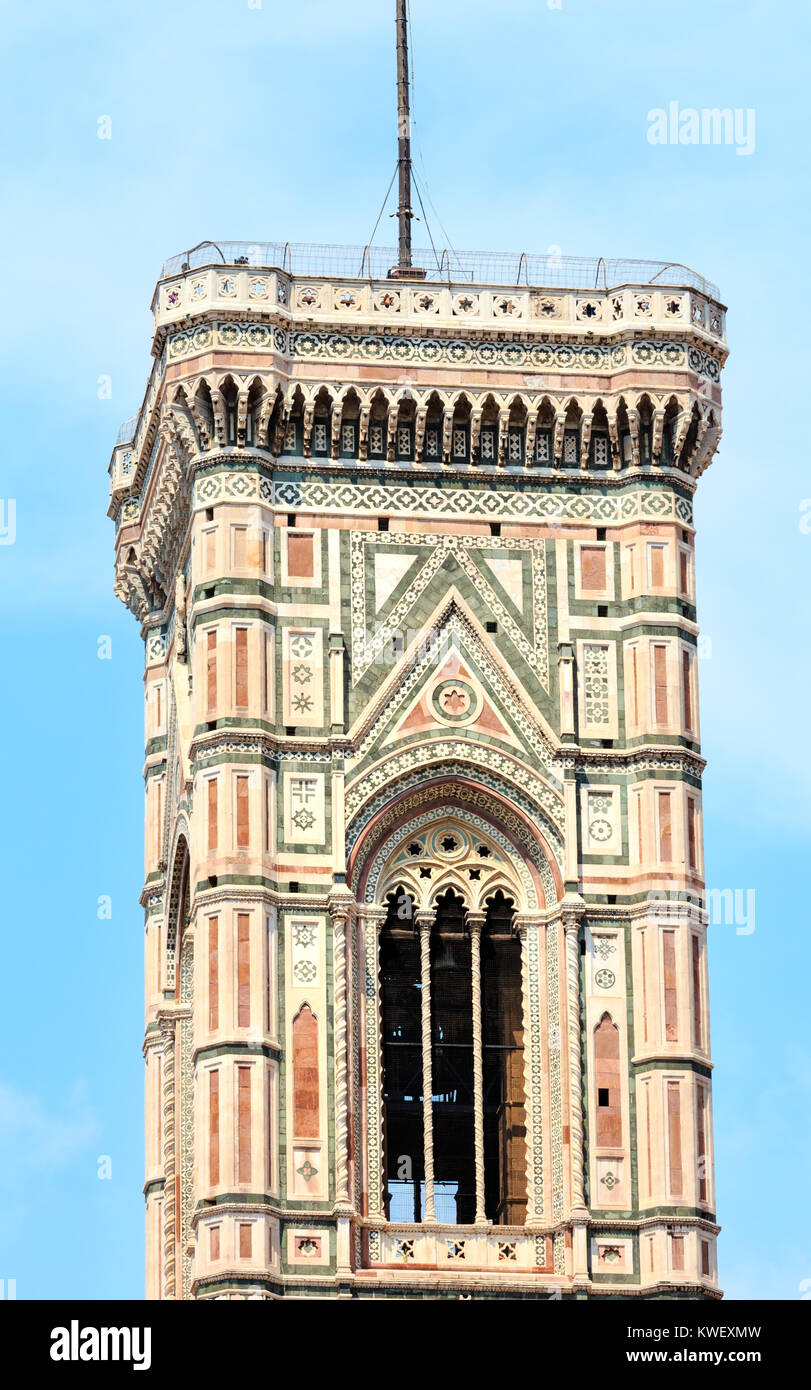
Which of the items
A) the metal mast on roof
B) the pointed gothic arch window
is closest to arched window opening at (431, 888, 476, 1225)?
the pointed gothic arch window

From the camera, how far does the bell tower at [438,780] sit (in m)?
50.2

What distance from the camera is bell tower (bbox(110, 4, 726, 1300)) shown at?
165ft

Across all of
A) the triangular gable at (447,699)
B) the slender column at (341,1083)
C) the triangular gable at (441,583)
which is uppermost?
the triangular gable at (441,583)

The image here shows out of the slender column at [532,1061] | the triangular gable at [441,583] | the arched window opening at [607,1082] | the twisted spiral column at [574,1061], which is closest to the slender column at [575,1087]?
the twisted spiral column at [574,1061]

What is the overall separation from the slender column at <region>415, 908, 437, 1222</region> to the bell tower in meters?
0.05

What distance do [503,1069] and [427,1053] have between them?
954 mm

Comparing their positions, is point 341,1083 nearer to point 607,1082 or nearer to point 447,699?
point 607,1082

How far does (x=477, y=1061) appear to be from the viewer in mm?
51250

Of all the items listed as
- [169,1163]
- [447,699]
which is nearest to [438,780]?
[447,699]

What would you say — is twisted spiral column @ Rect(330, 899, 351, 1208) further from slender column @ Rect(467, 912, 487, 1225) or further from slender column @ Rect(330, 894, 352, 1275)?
slender column @ Rect(467, 912, 487, 1225)

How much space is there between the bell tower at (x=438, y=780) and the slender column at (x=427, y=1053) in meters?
0.05

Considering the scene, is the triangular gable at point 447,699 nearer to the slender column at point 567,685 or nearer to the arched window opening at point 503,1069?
the slender column at point 567,685
